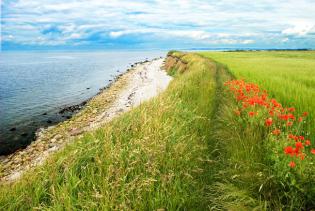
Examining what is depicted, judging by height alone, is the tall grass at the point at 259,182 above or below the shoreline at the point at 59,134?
above

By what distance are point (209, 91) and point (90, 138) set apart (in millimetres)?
5150

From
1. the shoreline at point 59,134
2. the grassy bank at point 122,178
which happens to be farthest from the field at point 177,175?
the shoreline at point 59,134

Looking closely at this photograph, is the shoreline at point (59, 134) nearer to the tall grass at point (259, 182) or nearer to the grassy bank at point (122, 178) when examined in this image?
the grassy bank at point (122, 178)

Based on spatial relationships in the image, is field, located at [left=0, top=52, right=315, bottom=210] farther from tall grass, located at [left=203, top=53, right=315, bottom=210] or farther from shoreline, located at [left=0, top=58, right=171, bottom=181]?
shoreline, located at [left=0, top=58, right=171, bottom=181]

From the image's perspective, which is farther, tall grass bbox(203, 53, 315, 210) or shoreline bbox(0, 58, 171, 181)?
shoreline bbox(0, 58, 171, 181)

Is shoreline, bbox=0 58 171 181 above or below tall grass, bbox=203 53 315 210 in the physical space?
below

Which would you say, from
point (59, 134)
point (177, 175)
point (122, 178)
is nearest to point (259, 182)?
point (177, 175)

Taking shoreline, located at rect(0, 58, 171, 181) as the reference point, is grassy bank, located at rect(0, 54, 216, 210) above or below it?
above

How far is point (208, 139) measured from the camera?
5.97 m

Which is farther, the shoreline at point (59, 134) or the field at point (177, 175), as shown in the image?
the shoreline at point (59, 134)

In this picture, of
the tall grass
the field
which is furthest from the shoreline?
the tall grass

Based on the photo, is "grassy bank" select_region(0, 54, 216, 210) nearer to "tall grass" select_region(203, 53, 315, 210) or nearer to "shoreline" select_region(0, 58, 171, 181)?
"tall grass" select_region(203, 53, 315, 210)

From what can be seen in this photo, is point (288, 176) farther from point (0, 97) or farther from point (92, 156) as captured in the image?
point (0, 97)

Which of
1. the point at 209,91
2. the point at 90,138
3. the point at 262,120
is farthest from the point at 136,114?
the point at 209,91
